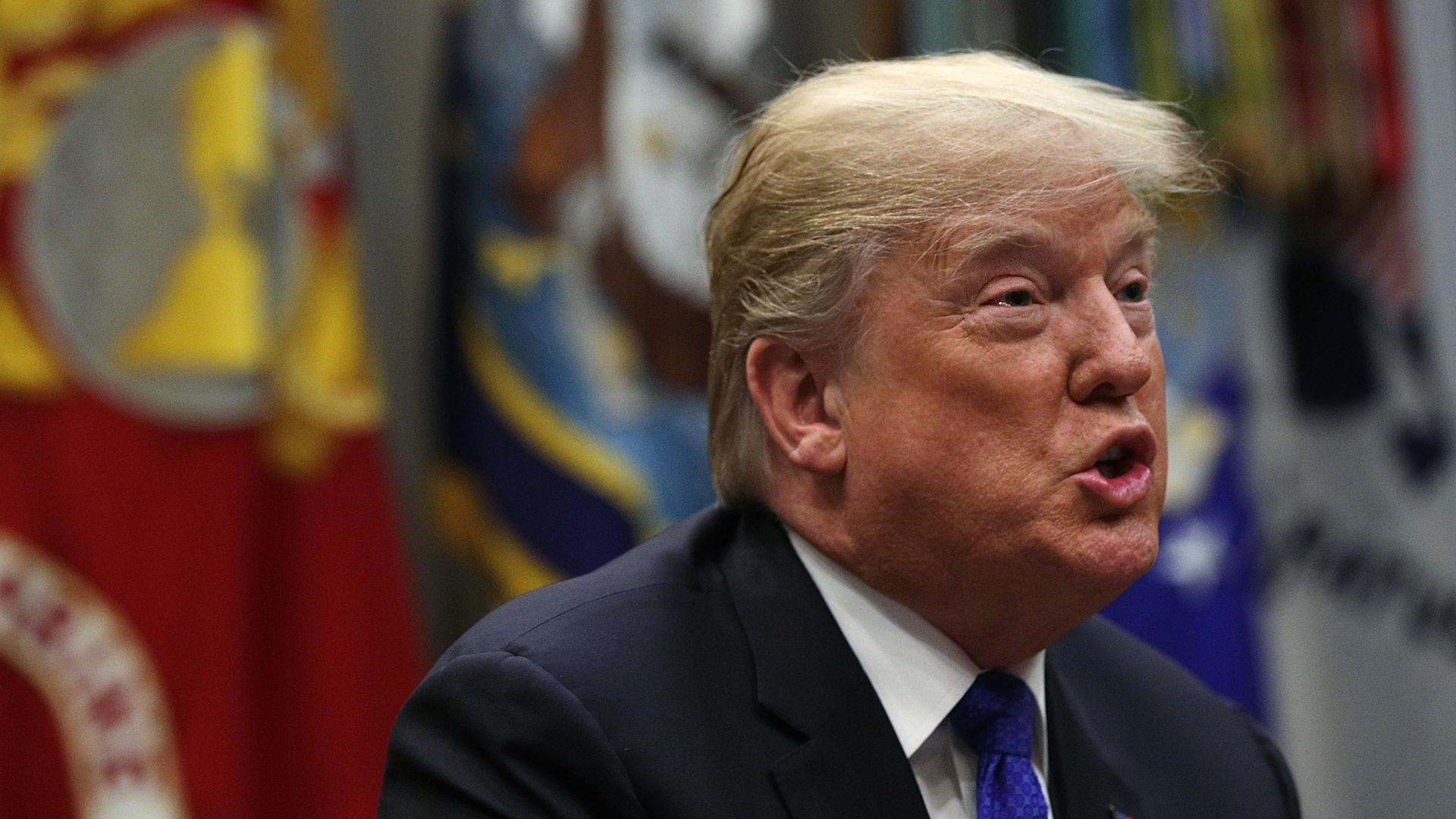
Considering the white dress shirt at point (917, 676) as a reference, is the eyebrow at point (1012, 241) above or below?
above

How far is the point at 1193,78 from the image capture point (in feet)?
10.2

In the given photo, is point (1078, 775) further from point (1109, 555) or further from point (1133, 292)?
point (1133, 292)

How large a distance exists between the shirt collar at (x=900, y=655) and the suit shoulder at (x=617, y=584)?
12cm

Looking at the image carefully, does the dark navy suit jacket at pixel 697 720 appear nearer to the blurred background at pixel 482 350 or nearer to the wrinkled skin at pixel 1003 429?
the wrinkled skin at pixel 1003 429

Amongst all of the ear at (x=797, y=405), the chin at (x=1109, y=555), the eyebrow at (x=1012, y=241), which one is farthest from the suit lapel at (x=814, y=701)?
the eyebrow at (x=1012, y=241)

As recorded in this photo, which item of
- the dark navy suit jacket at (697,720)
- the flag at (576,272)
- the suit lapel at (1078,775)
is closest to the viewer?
the dark navy suit jacket at (697,720)

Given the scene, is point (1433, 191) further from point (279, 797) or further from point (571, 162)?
point (279, 797)

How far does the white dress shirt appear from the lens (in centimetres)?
139

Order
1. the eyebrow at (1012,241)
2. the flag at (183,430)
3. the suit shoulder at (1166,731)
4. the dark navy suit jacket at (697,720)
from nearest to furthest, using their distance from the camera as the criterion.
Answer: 1. the dark navy suit jacket at (697,720)
2. the eyebrow at (1012,241)
3. the suit shoulder at (1166,731)
4. the flag at (183,430)

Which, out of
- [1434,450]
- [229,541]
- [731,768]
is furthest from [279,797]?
[1434,450]

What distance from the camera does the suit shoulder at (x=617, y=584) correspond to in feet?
4.41

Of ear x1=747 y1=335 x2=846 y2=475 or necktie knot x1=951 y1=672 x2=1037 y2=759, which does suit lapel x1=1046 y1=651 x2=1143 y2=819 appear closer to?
necktie knot x1=951 y1=672 x2=1037 y2=759

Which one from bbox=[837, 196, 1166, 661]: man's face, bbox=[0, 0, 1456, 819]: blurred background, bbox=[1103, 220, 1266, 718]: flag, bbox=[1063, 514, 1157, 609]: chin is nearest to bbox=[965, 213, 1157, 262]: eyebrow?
bbox=[837, 196, 1166, 661]: man's face

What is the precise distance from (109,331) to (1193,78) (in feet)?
6.89
